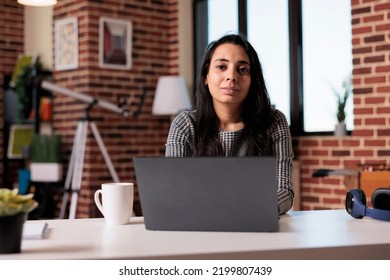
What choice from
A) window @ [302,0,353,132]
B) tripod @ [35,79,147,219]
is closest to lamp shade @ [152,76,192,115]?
tripod @ [35,79,147,219]

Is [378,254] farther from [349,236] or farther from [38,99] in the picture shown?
[38,99]

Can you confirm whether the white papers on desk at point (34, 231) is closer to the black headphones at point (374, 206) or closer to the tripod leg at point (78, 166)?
the black headphones at point (374, 206)

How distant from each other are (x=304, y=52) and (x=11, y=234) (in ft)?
12.1

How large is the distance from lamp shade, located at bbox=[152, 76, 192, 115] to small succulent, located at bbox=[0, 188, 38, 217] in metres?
3.78

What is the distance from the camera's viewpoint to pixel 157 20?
18.0ft

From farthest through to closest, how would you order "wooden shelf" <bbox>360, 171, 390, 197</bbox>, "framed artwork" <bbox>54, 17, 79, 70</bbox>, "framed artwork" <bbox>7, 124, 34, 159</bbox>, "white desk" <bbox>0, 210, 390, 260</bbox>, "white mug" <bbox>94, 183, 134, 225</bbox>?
"framed artwork" <bbox>7, 124, 34, 159</bbox> < "framed artwork" <bbox>54, 17, 79, 70</bbox> < "wooden shelf" <bbox>360, 171, 390, 197</bbox> < "white mug" <bbox>94, 183, 134, 225</bbox> < "white desk" <bbox>0, 210, 390, 260</bbox>

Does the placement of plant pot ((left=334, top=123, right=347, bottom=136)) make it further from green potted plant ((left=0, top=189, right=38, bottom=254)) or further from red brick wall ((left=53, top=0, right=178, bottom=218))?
green potted plant ((left=0, top=189, right=38, bottom=254))

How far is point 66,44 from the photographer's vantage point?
5219 millimetres

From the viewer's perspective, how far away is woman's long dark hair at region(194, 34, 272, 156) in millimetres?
2082

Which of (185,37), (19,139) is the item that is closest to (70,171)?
(19,139)

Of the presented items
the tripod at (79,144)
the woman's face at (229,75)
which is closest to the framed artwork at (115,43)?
the tripod at (79,144)
